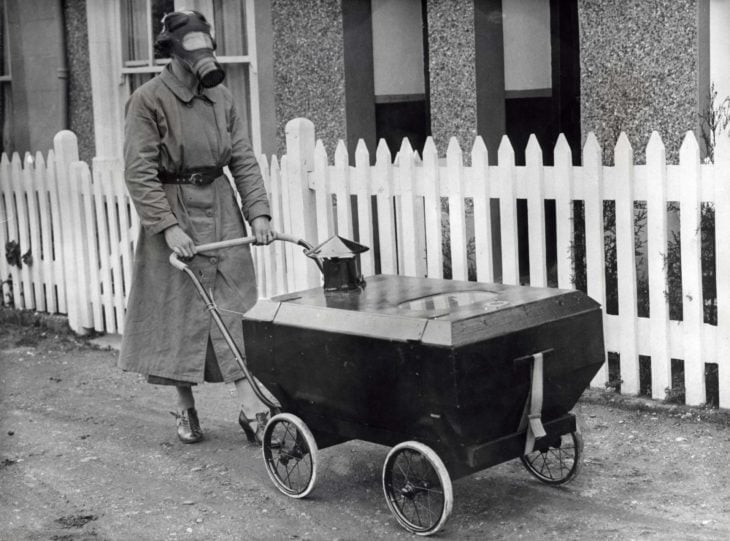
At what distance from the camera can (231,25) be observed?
920 cm

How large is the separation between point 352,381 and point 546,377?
736 millimetres

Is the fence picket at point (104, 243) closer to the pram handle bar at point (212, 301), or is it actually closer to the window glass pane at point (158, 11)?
the window glass pane at point (158, 11)

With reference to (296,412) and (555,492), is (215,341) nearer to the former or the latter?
(296,412)

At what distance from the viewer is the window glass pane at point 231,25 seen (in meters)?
9.16

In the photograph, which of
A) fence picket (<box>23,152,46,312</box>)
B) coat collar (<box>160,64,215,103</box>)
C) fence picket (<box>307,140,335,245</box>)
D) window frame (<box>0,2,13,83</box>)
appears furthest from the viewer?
window frame (<box>0,2,13,83</box>)

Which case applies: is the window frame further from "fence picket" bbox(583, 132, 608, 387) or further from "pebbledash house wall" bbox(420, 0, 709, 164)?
"fence picket" bbox(583, 132, 608, 387)

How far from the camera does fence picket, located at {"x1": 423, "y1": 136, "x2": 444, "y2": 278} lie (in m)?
6.47

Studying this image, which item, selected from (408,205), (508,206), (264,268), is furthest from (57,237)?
(508,206)

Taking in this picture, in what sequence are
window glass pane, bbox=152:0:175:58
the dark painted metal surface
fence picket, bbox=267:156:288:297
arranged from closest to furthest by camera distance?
the dark painted metal surface < fence picket, bbox=267:156:288:297 < window glass pane, bbox=152:0:175:58

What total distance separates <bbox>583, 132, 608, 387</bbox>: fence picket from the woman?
5.49 feet

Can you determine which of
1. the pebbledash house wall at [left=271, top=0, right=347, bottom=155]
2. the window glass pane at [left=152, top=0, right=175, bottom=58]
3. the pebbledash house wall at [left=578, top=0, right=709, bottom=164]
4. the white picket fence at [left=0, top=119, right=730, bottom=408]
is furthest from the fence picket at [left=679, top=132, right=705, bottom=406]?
the window glass pane at [left=152, top=0, right=175, bottom=58]

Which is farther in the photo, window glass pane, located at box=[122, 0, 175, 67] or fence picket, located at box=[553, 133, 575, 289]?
window glass pane, located at box=[122, 0, 175, 67]

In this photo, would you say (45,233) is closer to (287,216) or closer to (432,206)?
(287,216)

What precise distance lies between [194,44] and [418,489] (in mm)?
2382
